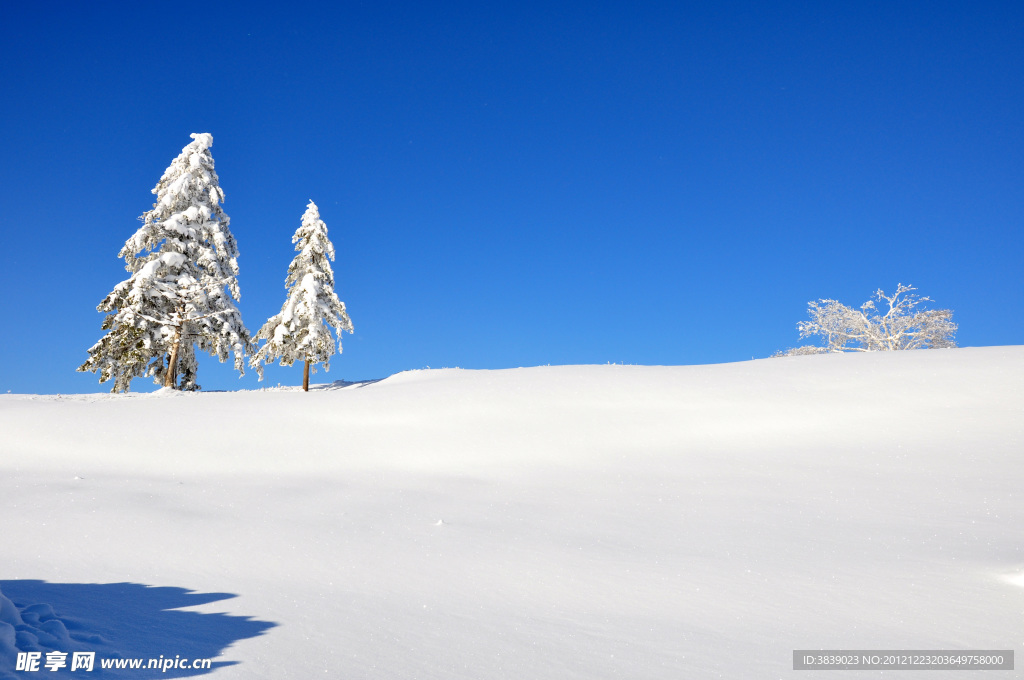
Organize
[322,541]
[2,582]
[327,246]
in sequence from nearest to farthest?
[2,582] → [322,541] → [327,246]

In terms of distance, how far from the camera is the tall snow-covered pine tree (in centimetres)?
2630

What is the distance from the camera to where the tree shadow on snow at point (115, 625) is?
163 inches

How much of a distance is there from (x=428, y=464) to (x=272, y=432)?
14.6 feet

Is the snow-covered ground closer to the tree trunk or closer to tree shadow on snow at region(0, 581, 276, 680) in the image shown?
tree shadow on snow at region(0, 581, 276, 680)

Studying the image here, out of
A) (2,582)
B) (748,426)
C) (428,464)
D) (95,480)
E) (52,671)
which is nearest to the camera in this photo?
(52,671)

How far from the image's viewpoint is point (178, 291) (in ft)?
87.7

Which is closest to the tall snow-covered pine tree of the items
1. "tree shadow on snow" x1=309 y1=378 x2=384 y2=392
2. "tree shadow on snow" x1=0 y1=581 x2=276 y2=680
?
"tree shadow on snow" x1=309 y1=378 x2=384 y2=392

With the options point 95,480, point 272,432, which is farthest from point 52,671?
point 272,432

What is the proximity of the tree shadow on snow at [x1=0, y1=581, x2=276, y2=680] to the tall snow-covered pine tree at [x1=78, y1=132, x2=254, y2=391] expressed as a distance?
878 inches

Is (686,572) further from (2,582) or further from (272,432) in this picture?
(272,432)

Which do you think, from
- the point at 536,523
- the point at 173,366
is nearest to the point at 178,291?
the point at 173,366

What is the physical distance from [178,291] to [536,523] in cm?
2362

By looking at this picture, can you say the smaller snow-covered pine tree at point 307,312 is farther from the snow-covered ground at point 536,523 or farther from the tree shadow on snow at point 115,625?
the tree shadow on snow at point 115,625

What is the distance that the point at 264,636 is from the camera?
4926mm
